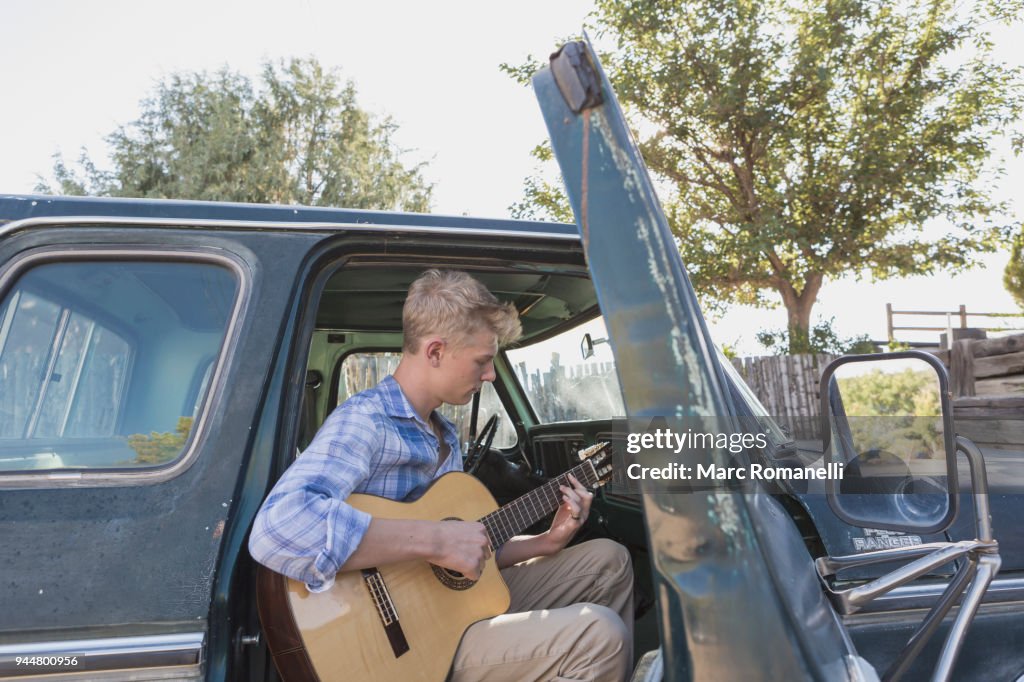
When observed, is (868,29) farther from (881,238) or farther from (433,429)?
(433,429)

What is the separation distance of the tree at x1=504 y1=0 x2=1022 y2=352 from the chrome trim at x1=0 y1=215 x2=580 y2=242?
11.9 m

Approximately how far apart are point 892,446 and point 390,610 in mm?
1352

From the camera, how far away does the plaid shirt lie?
1699 millimetres

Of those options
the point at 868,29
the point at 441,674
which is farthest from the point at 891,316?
the point at 441,674

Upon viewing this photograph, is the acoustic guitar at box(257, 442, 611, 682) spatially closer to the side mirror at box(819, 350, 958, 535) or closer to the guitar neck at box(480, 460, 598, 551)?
the guitar neck at box(480, 460, 598, 551)

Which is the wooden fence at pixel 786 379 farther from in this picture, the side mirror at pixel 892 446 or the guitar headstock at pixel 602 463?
the side mirror at pixel 892 446

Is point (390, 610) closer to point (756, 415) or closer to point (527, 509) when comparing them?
point (527, 509)

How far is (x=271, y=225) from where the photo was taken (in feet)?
6.39

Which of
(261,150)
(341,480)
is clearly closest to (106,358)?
(341,480)

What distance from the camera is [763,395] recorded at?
1423 cm

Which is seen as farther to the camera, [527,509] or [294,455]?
[527,509]

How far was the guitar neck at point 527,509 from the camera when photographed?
225 cm

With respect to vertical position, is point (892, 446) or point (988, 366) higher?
point (892, 446)
